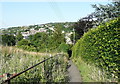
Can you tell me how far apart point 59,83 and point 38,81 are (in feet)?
3.57

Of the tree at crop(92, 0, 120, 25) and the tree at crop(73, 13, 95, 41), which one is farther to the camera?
the tree at crop(73, 13, 95, 41)

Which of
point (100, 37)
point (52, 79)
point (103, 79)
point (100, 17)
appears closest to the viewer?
point (103, 79)

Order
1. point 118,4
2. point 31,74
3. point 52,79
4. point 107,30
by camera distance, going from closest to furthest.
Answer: point 31,74 → point 52,79 → point 107,30 → point 118,4

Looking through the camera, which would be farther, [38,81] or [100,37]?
[100,37]

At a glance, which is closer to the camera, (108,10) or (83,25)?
(108,10)

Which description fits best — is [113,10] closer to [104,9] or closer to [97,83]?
[104,9]

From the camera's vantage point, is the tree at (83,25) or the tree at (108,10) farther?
the tree at (83,25)

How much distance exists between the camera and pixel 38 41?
61.9 ft

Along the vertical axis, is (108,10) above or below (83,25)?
below

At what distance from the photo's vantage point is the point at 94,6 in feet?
58.9

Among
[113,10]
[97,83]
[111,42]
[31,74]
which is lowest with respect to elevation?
[97,83]

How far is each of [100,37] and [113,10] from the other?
934 centimetres

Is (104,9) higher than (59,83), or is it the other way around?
(104,9)

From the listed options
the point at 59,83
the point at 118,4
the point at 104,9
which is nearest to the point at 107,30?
the point at 59,83
